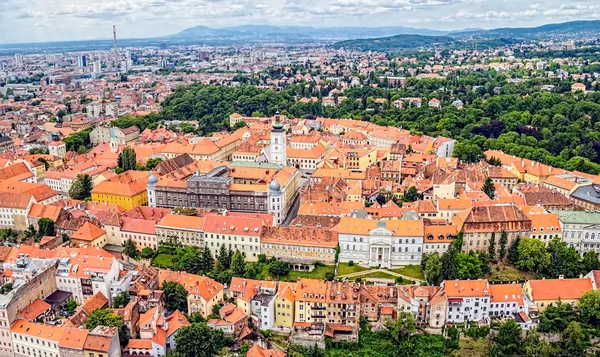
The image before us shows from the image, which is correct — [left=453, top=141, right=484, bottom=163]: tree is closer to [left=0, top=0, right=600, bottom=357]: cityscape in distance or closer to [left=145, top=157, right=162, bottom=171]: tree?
[left=0, top=0, right=600, bottom=357]: cityscape in distance

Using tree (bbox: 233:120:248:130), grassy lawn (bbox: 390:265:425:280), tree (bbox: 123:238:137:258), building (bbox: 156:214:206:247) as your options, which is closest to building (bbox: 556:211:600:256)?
grassy lawn (bbox: 390:265:425:280)

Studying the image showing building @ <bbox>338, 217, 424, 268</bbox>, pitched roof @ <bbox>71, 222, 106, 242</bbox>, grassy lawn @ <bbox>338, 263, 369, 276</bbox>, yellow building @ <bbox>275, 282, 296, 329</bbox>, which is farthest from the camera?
pitched roof @ <bbox>71, 222, 106, 242</bbox>

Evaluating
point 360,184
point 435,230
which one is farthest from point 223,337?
point 360,184

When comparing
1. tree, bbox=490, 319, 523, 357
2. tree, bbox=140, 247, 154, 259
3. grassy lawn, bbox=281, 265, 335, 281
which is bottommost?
tree, bbox=490, 319, 523, 357

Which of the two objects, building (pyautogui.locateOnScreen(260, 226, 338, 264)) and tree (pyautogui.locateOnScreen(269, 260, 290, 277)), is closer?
tree (pyautogui.locateOnScreen(269, 260, 290, 277))

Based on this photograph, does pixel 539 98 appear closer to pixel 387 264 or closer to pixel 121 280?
pixel 387 264

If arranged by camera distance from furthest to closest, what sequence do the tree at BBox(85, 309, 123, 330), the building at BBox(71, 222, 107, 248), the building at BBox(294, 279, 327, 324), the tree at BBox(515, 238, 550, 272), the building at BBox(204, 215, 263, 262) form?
1. the building at BBox(71, 222, 107, 248)
2. the building at BBox(204, 215, 263, 262)
3. the tree at BBox(515, 238, 550, 272)
4. the building at BBox(294, 279, 327, 324)
5. the tree at BBox(85, 309, 123, 330)
